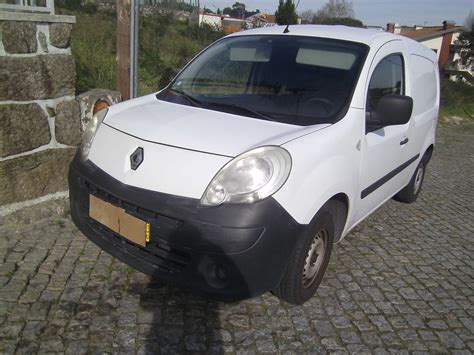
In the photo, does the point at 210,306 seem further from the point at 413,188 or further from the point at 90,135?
the point at 413,188

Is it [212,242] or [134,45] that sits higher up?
[134,45]

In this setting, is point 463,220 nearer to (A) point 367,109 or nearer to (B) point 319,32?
(A) point 367,109

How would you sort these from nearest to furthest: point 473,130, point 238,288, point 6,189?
point 238,288 → point 6,189 → point 473,130

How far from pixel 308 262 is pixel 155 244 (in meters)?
0.97

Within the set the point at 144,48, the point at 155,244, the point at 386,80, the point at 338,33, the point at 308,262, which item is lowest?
the point at 308,262

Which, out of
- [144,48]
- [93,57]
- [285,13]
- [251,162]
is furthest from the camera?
[285,13]

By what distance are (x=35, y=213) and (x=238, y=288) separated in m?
Answer: 2.24

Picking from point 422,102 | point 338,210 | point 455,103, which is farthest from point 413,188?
point 455,103

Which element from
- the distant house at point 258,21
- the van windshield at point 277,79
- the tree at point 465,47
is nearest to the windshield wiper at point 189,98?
the van windshield at point 277,79

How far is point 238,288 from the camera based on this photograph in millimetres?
2268

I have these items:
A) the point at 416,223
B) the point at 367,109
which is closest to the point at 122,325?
the point at 367,109

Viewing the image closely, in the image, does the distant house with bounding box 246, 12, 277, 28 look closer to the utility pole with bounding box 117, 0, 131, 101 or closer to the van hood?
the utility pole with bounding box 117, 0, 131, 101

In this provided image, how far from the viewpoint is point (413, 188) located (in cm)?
492

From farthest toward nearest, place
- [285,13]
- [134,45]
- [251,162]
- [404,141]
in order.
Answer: [285,13], [134,45], [404,141], [251,162]
